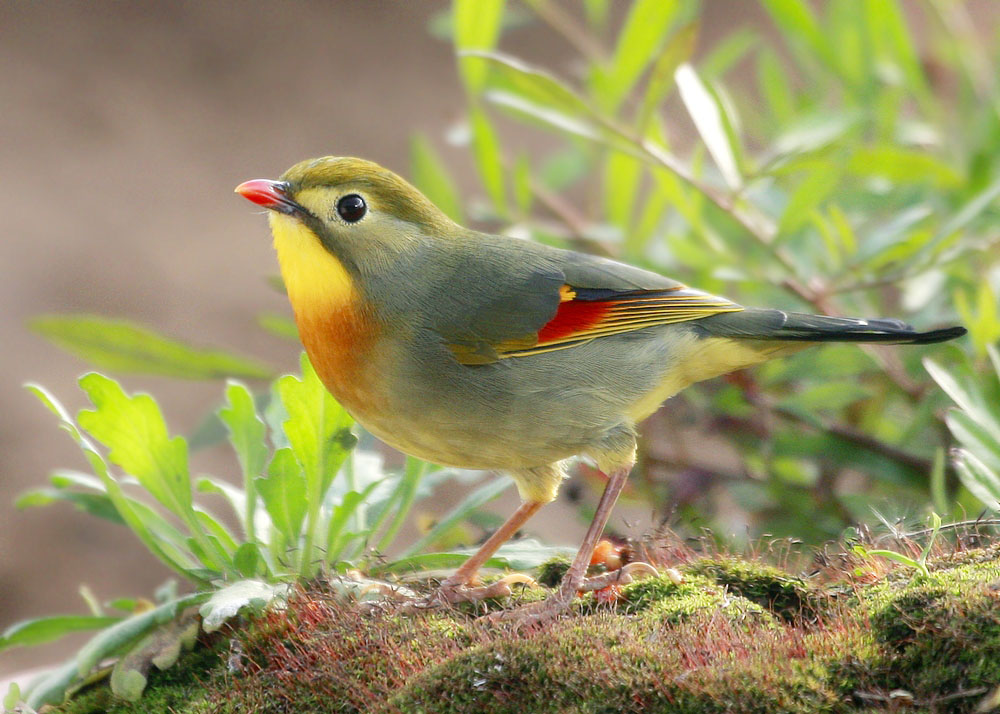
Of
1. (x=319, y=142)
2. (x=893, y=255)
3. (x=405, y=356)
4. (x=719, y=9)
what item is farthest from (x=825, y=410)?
(x=719, y=9)

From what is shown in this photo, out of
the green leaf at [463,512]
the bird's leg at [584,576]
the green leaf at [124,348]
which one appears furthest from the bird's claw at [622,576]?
the green leaf at [124,348]

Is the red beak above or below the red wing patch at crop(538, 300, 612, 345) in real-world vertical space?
above

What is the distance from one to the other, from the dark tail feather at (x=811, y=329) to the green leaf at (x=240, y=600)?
1.25 meters

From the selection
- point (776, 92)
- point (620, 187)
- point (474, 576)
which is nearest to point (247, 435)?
point (474, 576)

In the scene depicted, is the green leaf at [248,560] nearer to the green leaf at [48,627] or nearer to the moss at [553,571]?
Answer: the green leaf at [48,627]

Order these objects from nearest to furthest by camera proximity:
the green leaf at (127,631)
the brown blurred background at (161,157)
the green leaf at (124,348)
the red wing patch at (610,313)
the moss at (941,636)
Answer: the moss at (941,636) < the green leaf at (127,631) < the red wing patch at (610,313) < the green leaf at (124,348) < the brown blurred background at (161,157)

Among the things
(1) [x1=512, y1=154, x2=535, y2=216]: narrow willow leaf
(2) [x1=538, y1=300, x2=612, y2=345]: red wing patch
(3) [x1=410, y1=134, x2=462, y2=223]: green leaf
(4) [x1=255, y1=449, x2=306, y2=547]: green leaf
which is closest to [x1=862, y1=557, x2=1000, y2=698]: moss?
(2) [x1=538, y1=300, x2=612, y2=345]: red wing patch

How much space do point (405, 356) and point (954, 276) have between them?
7.56 feet

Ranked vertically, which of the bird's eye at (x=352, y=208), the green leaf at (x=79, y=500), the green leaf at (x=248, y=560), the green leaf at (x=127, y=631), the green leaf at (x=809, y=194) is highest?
the green leaf at (x=809, y=194)

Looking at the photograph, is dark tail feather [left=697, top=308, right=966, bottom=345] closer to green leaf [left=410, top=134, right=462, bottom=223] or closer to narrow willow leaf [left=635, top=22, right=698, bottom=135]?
narrow willow leaf [left=635, top=22, right=698, bottom=135]

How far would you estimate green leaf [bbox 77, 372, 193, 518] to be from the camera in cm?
256

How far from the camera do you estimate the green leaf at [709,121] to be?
11.3 feet

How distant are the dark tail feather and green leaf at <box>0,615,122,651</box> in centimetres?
174

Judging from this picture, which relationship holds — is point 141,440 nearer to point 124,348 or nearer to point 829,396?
point 124,348
